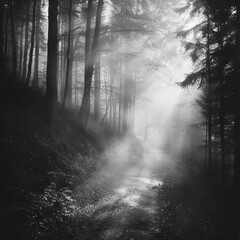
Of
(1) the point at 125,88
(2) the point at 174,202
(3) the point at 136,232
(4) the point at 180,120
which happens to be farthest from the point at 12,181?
(4) the point at 180,120

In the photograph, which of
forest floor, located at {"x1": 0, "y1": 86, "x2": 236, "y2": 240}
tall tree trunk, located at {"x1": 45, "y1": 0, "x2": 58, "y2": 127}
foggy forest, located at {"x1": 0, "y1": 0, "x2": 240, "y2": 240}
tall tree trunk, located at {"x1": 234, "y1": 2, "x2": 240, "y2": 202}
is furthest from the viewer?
tall tree trunk, located at {"x1": 45, "y1": 0, "x2": 58, "y2": 127}

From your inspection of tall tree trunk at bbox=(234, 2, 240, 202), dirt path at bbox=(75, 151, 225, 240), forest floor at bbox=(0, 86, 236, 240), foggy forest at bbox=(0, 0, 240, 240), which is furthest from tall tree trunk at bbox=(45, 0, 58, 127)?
tall tree trunk at bbox=(234, 2, 240, 202)

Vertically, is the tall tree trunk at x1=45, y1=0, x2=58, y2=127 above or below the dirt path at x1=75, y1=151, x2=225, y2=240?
above

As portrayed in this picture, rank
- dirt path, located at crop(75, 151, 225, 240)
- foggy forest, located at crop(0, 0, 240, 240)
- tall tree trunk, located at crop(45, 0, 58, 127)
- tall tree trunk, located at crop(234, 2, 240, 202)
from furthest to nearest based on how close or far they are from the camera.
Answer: tall tree trunk, located at crop(45, 0, 58, 127), tall tree trunk, located at crop(234, 2, 240, 202), dirt path, located at crop(75, 151, 225, 240), foggy forest, located at crop(0, 0, 240, 240)

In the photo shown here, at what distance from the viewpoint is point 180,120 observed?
→ 4181 centimetres

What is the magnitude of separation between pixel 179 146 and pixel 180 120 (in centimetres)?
1302

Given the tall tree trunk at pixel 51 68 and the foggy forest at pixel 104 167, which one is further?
the tall tree trunk at pixel 51 68

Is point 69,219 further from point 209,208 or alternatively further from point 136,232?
point 209,208

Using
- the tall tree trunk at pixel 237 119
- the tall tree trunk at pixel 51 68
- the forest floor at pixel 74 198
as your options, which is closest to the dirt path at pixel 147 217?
the forest floor at pixel 74 198

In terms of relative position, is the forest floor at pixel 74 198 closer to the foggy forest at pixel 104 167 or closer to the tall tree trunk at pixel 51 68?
the foggy forest at pixel 104 167

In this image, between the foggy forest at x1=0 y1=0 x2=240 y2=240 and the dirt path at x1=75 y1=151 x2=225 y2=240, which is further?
the dirt path at x1=75 y1=151 x2=225 y2=240

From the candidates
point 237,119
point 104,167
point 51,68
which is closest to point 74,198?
point 104,167

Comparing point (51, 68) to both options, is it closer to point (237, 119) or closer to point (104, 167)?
point (104, 167)

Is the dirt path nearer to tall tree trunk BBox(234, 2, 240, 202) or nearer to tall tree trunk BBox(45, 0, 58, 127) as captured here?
tall tree trunk BBox(234, 2, 240, 202)
